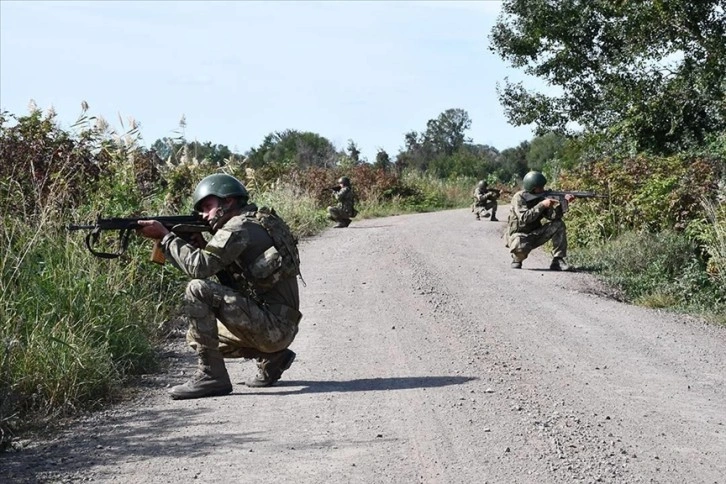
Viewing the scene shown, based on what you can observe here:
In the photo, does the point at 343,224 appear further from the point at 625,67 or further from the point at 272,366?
the point at 272,366

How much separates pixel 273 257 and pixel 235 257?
30 cm

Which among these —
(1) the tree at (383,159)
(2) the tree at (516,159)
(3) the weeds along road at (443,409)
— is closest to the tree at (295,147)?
(1) the tree at (383,159)

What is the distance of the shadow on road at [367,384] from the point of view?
8.24 m

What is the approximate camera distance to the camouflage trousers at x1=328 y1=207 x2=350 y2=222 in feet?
85.9

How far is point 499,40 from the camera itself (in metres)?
32.6

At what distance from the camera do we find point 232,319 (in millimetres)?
8023

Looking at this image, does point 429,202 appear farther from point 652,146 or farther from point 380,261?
point 380,261

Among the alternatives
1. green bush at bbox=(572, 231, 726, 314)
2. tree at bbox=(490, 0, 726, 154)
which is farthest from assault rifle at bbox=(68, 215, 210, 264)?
tree at bbox=(490, 0, 726, 154)

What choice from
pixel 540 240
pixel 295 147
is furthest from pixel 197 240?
pixel 295 147

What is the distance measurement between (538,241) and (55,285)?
9.85 meters

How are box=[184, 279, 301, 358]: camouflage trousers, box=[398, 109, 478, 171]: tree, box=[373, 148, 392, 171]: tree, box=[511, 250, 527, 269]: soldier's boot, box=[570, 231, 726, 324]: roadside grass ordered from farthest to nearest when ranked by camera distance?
box=[398, 109, 478, 171]: tree < box=[373, 148, 392, 171]: tree < box=[511, 250, 527, 269]: soldier's boot < box=[570, 231, 726, 324]: roadside grass < box=[184, 279, 301, 358]: camouflage trousers

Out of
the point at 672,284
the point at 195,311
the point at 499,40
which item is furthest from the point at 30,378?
the point at 499,40

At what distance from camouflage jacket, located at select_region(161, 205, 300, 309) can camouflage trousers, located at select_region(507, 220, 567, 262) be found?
913 centimetres

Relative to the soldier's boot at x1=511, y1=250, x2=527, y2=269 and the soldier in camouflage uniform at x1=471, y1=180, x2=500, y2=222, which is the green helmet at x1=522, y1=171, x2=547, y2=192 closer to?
the soldier's boot at x1=511, y1=250, x2=527, y2=269
